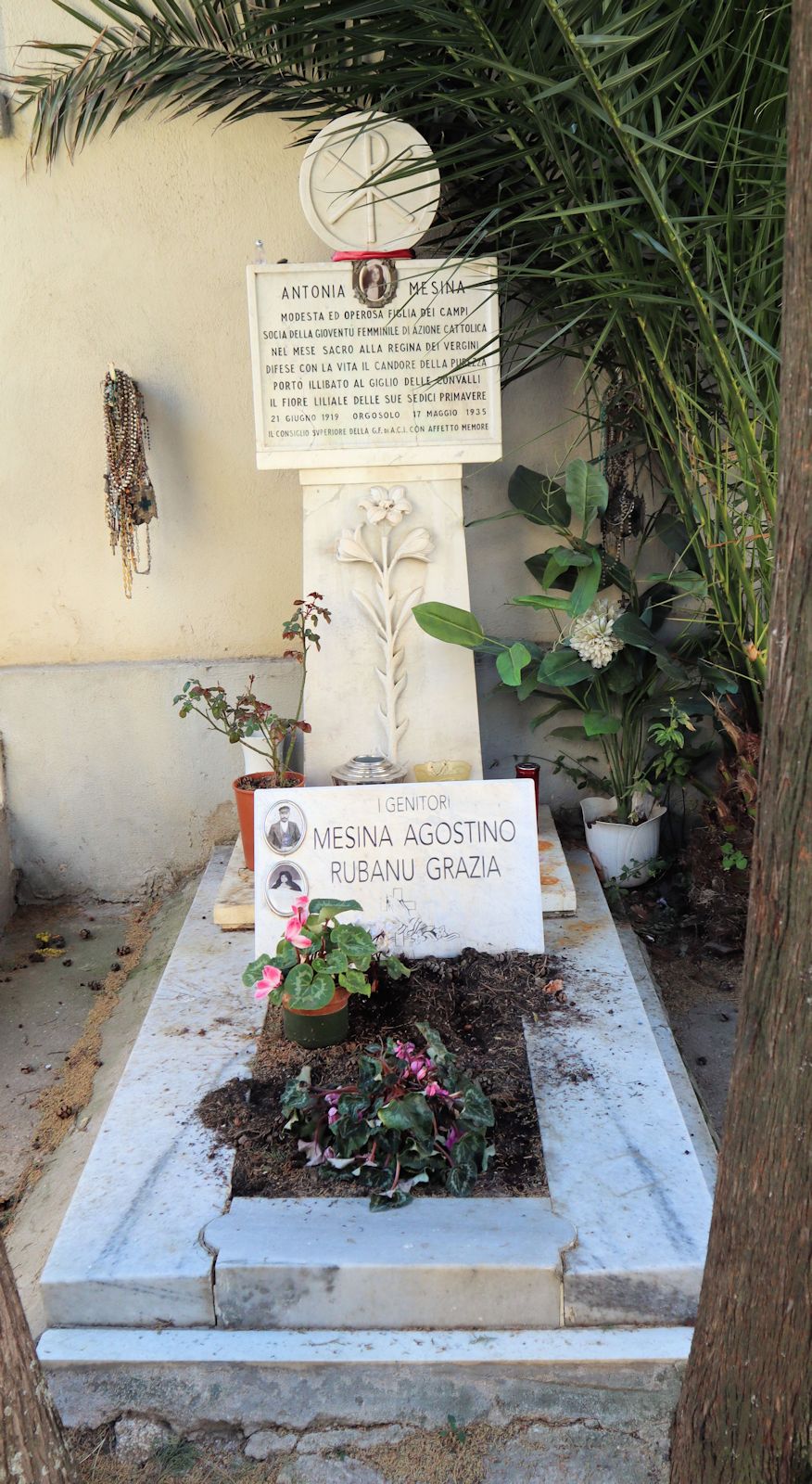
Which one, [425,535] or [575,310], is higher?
[575,310]

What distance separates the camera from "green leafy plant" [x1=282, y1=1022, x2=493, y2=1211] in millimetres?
2377

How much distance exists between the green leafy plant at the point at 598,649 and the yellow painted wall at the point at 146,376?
943 millimetres

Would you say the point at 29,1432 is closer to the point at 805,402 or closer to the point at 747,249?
the point at 805,402

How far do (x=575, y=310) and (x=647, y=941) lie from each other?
82.1 inches

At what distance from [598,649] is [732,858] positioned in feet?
2.69

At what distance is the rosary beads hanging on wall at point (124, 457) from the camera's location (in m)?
4.08

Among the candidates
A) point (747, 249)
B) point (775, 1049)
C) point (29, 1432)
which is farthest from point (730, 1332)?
point (747, 249)

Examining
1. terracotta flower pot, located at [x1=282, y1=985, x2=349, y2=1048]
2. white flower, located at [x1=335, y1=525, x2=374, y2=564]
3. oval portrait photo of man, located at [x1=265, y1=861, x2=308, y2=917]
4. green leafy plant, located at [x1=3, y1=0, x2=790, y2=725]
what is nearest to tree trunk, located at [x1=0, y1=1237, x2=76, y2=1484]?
terracotta flower pot, located at [x1=282, y1=985, x2=349, y2=1048]

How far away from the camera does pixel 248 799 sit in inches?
152

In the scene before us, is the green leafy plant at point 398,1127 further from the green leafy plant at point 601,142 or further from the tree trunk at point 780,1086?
the green leafy plant at point 601,142

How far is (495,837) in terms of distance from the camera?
3260 mm

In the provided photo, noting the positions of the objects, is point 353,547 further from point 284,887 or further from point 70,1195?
point 70,1195

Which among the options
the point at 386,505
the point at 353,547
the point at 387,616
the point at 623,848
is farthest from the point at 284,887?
the point at 623,848

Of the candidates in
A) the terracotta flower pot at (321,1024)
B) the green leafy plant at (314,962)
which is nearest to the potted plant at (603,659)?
the green leafy plant at (314,962)
